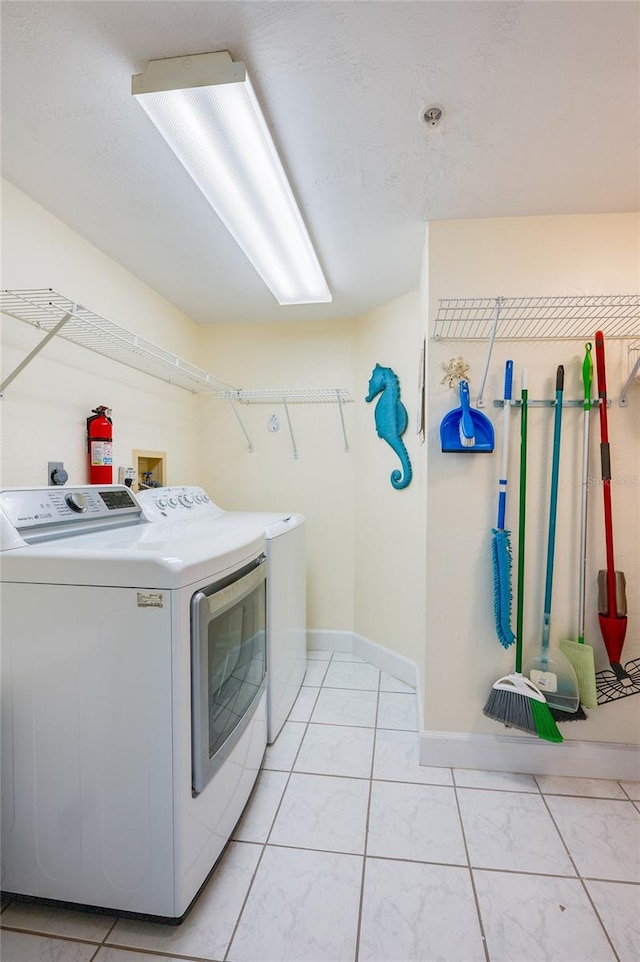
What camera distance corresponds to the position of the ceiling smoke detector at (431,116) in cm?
131

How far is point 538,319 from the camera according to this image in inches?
71.2

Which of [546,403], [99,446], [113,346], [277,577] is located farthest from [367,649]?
[113,346]

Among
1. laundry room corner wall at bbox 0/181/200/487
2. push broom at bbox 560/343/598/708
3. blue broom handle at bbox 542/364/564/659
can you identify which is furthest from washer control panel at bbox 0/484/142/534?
push broom at bbox 560/343/598/708

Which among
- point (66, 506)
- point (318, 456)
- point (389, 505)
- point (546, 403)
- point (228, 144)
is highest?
point (228, 144)

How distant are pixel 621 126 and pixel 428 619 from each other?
1.90 m

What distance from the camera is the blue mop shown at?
1.78 m

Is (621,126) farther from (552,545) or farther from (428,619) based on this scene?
(428,619)

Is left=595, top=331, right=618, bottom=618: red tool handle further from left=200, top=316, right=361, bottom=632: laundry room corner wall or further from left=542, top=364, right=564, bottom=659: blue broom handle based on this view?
left=200, top=316, right=361, bottom=632: laundry room corner wall

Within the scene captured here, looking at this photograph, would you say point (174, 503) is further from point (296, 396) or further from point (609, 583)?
point (609, 583)

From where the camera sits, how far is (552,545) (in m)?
1.79

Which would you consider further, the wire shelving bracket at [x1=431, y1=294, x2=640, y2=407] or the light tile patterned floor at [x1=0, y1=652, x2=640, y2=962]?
the wire shelving bracket at [x1=431, y1=294, x2=640, y2=407]

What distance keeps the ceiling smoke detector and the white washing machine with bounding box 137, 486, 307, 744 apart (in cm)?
155

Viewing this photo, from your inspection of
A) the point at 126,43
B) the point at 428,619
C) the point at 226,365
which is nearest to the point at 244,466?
the point at 226,365

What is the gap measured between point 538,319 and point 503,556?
1005 millimetres
